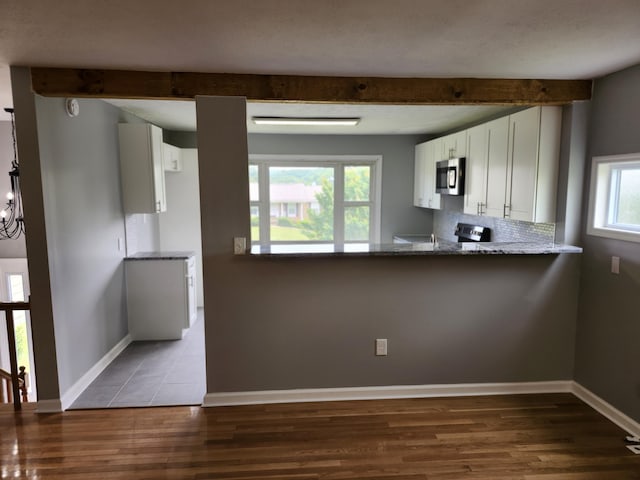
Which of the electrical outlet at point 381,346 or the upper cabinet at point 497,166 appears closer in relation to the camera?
the electrical outlet at point 381,346

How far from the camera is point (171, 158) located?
4.74m

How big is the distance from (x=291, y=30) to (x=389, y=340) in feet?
7.07

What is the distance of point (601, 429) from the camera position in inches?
104

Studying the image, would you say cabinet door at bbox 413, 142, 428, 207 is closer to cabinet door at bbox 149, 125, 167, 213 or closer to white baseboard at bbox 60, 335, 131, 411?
cabinet door at bbox 149, 125, 167, 213

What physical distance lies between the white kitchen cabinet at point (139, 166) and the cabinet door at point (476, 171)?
3123 millimetres

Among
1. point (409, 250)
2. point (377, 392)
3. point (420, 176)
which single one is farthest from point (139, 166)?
point (420, 176)

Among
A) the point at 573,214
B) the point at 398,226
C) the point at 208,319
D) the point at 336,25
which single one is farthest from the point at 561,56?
the point at 398,226

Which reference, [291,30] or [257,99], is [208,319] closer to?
[257,99]

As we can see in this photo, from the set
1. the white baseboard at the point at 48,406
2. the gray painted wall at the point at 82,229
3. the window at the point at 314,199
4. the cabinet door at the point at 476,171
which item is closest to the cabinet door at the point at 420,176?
the window at the point at 314,199

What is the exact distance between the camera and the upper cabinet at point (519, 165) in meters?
2.94

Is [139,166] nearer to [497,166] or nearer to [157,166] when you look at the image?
[157,166]

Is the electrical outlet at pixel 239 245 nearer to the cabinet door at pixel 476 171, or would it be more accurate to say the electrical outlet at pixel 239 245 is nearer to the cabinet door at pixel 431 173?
the cabinet door at pixel 476 171

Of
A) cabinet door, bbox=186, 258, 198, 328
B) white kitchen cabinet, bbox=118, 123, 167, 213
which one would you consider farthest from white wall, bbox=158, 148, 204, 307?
white kitchen cabinet, bbox=118, 123, 167, 213

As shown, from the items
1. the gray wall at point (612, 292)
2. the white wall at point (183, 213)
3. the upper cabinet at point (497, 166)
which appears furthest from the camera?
the white wall at point (183, 213)
